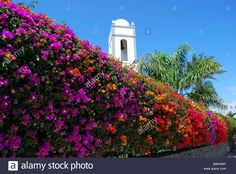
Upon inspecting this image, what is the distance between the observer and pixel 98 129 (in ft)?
18.4

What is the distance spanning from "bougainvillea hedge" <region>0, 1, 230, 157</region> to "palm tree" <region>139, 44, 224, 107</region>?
15874 mm

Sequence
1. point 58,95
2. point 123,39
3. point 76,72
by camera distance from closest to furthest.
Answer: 1. point 58,95
2. point 76,72
3. point 123,39

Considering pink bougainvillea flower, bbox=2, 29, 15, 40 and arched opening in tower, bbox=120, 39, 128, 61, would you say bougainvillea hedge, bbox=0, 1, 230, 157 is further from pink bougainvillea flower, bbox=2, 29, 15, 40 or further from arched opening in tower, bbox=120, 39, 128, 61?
arched opening in tower, bbox=120, 39, 128, 61

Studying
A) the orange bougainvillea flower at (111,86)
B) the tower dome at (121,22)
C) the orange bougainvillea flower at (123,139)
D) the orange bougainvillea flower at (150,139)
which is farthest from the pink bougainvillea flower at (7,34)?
the tower dome at (121,22)

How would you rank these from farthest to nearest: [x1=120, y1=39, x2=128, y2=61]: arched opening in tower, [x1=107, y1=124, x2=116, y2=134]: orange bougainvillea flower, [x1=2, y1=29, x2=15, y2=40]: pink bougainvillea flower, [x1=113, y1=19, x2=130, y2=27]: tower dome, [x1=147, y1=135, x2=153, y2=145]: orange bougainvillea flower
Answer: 1. [x1=113, y1=19, x2=130, y2=27]: tower dome
2. [x1=120, y1=39, x2=128, y2=61]: arched opening in tower
3. [x1=147, y1=135, x2=153, y2=145]: orange bougainvillea flower
4. [x1=107, y1=124, x2=116, y2=134]: orange bougainvillea flower
5. [x1=2, y1=29, x2=15, y2=40]: pink bougainvillea flower

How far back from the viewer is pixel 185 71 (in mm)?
23578

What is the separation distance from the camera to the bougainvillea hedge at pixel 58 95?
13.8ft

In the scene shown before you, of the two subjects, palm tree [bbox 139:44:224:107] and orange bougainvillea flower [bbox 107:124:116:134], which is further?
palm tree [bbox 139:44:224:107]

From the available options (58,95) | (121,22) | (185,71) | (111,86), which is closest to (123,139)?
(111,86)

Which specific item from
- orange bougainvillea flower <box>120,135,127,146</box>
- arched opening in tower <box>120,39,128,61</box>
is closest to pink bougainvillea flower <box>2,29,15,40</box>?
orange bougainvillea flower <box>120,135,127,146</box>

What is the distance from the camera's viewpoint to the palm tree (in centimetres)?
2283

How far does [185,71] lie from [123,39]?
38.3ft

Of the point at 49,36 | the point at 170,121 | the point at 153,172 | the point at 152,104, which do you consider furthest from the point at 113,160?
the point at 170,121

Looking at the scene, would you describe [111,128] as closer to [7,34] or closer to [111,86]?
[111,86]
